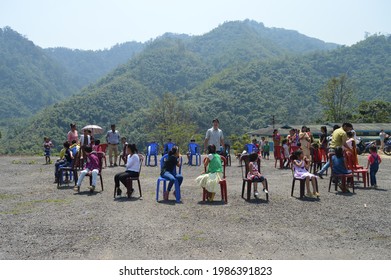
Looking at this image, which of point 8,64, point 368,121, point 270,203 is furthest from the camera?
point 8,64

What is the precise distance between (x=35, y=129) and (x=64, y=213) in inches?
3103

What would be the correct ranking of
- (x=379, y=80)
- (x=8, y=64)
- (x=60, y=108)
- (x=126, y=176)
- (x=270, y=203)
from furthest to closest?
(x=8, y=64)
(x=379, y=80)
(x=60, y=108)
(x=126, y=176)
(x=270, y=203)

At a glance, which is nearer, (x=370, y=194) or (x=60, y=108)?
(x=370, y=194)

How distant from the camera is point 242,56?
173125 millimetres

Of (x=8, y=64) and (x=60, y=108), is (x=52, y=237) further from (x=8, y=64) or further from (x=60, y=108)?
(x=8, y=64)

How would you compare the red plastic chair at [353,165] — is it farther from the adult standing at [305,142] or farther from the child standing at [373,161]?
the adult standing at [305,142]

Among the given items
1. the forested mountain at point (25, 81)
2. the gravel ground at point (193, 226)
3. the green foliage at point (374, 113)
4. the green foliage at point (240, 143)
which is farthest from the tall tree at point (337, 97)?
the forested mountain at point (25, 81)

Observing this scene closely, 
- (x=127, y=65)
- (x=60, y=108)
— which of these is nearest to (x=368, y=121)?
(x=60, y=108)

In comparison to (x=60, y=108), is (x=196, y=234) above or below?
below

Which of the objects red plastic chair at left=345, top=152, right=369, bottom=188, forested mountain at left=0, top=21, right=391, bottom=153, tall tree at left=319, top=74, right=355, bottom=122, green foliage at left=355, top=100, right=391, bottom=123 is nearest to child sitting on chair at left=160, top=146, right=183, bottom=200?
red plastic chair at left=345, top=152, right=369, bottom=188

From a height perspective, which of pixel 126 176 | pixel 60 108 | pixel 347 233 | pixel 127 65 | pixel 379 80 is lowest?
pixel 347 233

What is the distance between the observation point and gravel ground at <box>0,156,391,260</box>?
5.49 metres

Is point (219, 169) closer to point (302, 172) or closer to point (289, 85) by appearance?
point (302, 172)

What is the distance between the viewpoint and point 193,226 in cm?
680
